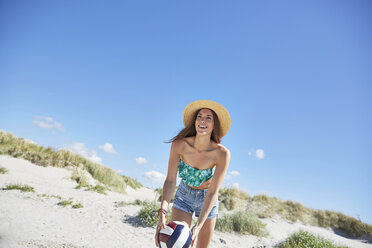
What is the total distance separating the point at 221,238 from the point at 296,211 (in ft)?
31.7

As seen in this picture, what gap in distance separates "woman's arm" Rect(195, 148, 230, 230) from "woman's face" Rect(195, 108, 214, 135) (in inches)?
13.8

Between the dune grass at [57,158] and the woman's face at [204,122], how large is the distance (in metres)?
10.7

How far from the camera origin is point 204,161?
3088 millimetres

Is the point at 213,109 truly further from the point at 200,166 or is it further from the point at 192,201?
the point at 192,201

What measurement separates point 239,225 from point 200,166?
644 cm

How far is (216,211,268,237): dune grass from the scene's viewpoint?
8305 mm

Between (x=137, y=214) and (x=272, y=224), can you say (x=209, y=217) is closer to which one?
(x=137, y=214)

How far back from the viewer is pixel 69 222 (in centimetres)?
651

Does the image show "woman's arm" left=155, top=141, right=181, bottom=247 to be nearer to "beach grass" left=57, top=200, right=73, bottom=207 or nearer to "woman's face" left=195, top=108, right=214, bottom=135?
"woman's face" left=195, top=108, right=214, bottom=135

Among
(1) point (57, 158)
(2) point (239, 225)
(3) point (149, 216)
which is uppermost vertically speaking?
(1) point (57, 158)

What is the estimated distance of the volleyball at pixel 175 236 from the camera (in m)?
2.40

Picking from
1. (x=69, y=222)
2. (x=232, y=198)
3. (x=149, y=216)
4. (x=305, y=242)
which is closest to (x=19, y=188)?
Answer: (x=69, y=222)

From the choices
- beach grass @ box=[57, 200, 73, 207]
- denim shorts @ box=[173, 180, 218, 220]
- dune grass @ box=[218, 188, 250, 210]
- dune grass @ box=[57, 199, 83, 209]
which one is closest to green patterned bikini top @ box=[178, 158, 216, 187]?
denim shorts @ box=[173, 180, 218, 220]

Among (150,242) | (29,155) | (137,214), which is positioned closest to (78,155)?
(29,155)
